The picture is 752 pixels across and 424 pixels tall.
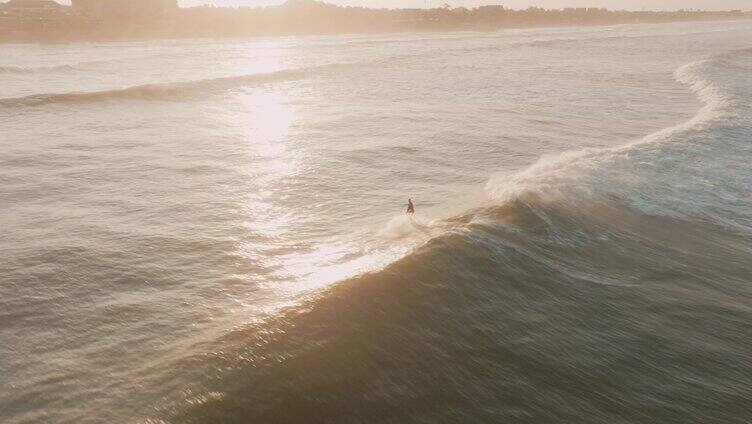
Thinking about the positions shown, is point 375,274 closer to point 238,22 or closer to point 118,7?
point 238,22

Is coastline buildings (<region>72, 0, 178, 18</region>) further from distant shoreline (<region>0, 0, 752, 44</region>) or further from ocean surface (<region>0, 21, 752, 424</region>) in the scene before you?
ocean surface (<region>0, 21, 752, 424</region>)

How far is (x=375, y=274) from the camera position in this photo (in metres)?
6.28

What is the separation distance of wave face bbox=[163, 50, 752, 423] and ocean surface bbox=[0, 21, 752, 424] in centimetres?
2

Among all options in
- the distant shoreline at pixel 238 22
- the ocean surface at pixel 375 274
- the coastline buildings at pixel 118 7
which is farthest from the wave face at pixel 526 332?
the coastline buildings at pixel 118 7

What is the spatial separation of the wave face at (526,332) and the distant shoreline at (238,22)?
63170 mm

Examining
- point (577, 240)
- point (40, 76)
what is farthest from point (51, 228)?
point (40, 76)

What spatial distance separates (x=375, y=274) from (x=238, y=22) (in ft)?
273

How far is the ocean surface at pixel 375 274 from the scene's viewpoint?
4652 millimetres

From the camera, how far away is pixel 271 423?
13.8 ft

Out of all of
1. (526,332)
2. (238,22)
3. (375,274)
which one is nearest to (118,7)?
(238,22)

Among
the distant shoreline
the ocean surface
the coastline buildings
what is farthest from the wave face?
the coastline buildings

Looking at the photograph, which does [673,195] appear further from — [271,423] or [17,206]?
[17,206]

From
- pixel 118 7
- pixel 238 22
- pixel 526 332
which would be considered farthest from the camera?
pixel 118 7

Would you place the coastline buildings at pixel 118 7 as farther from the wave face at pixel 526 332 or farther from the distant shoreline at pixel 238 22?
the wave face at pixel 526 332
